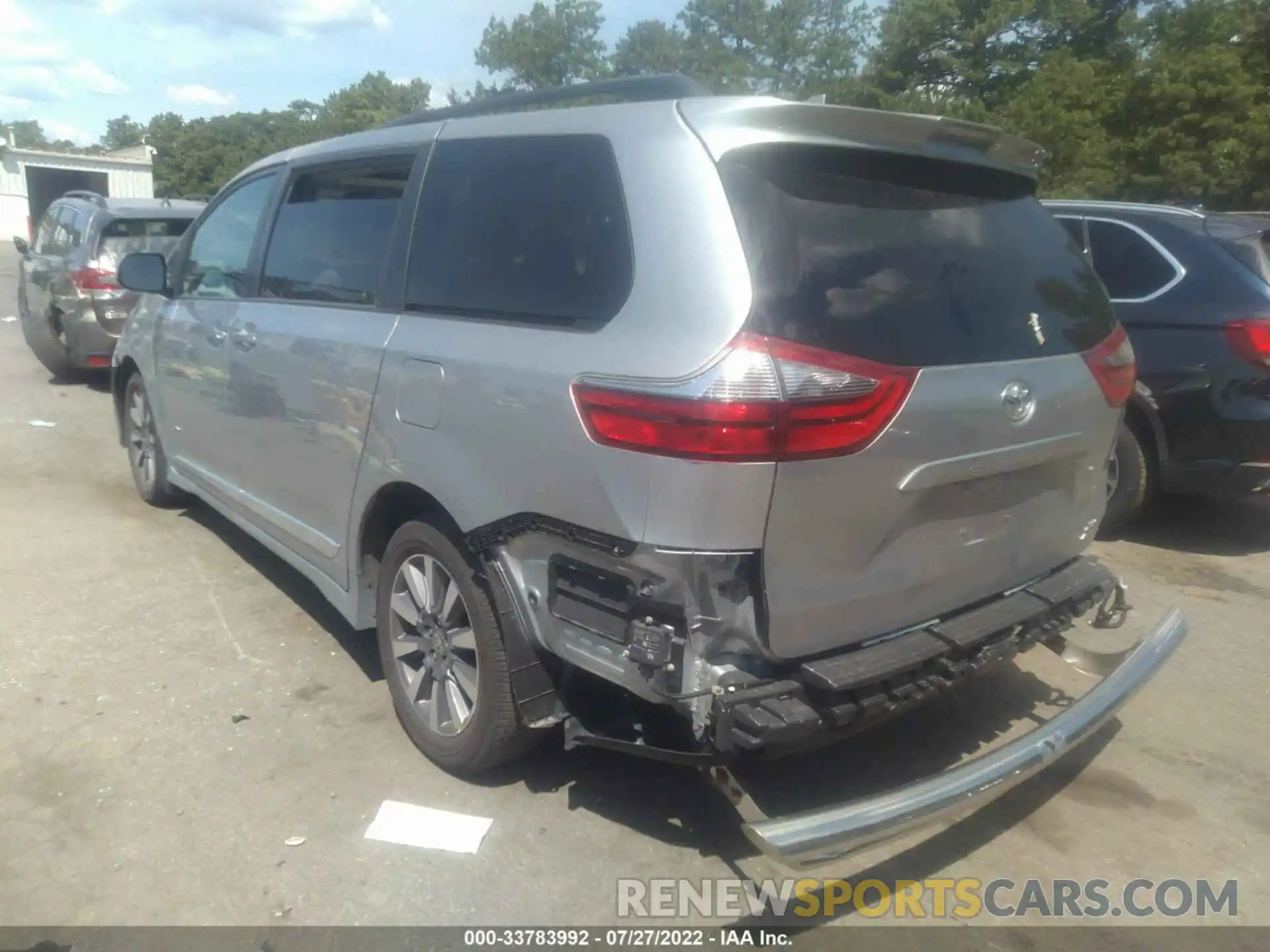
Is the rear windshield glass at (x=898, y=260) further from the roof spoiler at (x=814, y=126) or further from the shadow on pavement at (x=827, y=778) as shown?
the shadow on pavement at (x=827, y=778)

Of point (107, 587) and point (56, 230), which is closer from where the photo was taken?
point (107, 587)

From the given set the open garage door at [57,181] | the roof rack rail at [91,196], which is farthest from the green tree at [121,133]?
the roof rack rail at [91,196]

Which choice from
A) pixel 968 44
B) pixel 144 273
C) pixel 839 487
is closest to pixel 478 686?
pixel 839 487

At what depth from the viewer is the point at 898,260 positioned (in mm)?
2848

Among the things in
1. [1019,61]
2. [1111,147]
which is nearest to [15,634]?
[1111,147]

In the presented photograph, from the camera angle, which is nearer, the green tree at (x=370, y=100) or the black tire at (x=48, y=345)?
the black tire at (x=48, y=345)

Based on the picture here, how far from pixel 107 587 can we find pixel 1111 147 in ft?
79.2

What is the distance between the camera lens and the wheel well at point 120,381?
6242mm

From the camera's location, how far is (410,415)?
10.9 feet

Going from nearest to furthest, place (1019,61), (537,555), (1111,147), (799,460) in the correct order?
(799,460)
(537,555)
(1111,147)
(1019,61)

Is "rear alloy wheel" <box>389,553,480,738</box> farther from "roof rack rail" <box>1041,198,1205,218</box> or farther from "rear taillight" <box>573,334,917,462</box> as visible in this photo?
"roof rack rail" <box>1041,198,1205,218</box>

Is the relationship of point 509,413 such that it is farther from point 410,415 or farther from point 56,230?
point 56,230

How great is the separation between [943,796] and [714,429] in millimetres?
1074

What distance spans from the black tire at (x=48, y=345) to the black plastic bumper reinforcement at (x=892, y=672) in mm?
9243
